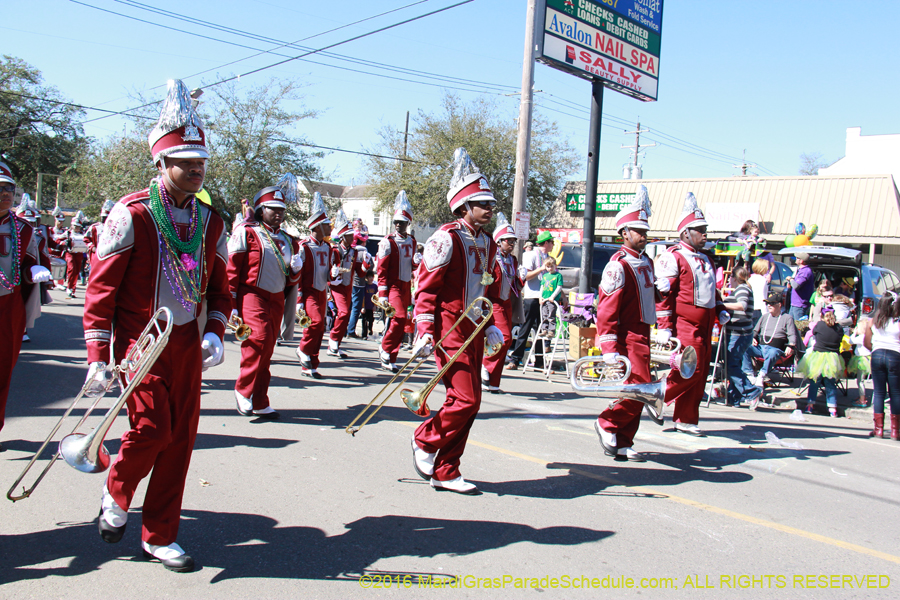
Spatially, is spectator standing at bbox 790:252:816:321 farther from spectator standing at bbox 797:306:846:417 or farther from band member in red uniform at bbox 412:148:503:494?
band member in red uniform at bbox 412:148:503:494

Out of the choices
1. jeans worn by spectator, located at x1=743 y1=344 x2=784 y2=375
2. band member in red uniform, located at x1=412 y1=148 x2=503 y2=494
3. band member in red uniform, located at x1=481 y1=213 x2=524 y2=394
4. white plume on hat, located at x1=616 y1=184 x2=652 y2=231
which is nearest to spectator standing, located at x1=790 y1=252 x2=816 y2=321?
jeans worn by spectator, located at x1=743 y1=344 x2=784 y2=375

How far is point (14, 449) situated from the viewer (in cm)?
522

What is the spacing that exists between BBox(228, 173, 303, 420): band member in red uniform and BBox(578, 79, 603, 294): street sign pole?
642 cm

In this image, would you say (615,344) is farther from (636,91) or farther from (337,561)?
(636,91)

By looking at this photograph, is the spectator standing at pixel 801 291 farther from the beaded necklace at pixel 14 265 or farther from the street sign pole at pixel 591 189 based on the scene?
the beaded necklace at pixel 14 265

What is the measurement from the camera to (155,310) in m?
3.43

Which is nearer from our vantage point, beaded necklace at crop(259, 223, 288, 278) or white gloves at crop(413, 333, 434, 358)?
white gloves at crop(413, 333, 434, 358)

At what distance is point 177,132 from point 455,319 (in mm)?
2326

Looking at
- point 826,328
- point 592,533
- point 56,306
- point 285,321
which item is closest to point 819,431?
point 826,328

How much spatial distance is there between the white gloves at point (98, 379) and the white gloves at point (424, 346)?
200 centimetres

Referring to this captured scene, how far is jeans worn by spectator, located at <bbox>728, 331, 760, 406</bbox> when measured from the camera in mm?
8891

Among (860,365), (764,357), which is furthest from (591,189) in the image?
(860,365)

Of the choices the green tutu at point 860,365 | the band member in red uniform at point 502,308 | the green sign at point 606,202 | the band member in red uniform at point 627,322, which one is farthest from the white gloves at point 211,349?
the green sign at point 606,202

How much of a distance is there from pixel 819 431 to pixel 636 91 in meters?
7.92
